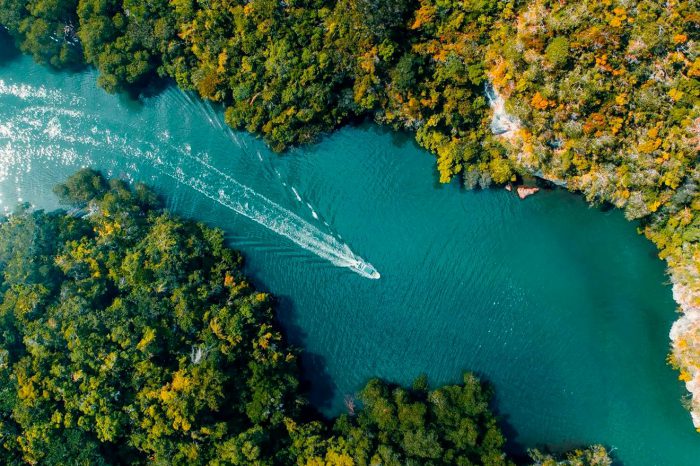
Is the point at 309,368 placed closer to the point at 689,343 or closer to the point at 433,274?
the point at 433,274

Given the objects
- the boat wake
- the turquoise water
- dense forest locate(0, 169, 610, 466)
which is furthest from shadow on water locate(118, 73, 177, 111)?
dense forest locate(0, 169, 610, 466)

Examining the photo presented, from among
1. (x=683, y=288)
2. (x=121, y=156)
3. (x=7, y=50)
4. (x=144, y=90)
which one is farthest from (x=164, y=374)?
(x=683, y=288)

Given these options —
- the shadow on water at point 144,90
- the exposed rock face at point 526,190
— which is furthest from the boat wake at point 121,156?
the exposed rock face at point 526,190

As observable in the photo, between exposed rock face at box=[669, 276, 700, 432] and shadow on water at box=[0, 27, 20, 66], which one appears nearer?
exposed rock face at box=[669, 276, 700, 432]

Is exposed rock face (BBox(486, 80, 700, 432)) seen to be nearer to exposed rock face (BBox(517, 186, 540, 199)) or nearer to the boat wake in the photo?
exposed rock face (BBox(517, 186, 540, 199))

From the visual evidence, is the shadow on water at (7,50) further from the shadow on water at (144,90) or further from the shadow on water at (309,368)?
the shadow on water at (309,368)

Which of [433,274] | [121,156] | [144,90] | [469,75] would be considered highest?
[469,75]
